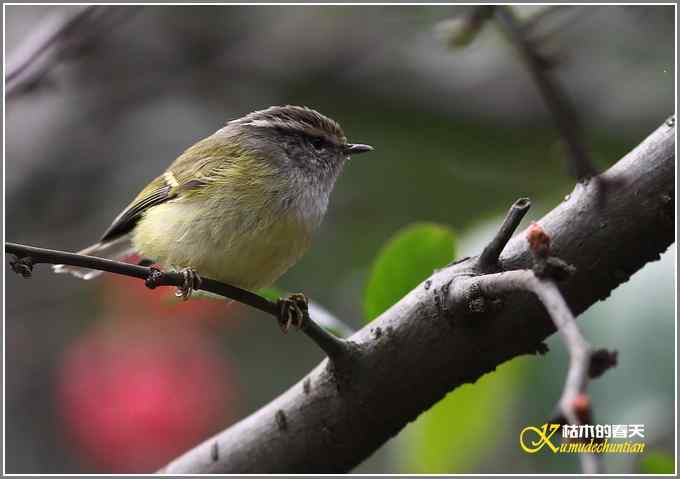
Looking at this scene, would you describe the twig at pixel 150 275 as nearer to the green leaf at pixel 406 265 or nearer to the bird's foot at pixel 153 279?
the bird's foot at pixel 153 279

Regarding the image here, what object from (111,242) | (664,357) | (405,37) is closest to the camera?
(664,357)

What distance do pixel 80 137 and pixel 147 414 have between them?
2.33 m

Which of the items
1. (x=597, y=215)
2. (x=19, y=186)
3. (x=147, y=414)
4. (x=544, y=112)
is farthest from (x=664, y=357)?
(x=19, y=186)

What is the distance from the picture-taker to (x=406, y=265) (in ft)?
7.75

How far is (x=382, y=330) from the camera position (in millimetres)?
2020

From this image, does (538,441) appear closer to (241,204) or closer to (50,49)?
(241,204)

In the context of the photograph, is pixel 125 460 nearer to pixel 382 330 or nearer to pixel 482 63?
pixel 382 330

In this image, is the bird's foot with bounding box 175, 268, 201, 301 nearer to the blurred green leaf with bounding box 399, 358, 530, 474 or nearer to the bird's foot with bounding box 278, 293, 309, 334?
the bird's foot with bounding box 278, 293, 309, 334

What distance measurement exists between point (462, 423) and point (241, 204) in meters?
1.00

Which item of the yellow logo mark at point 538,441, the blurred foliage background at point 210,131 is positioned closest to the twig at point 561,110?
the yellow logo mark at point 538,441

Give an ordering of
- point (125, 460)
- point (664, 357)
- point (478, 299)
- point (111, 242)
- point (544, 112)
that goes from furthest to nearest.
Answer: point (544, 112), point (125, 460), point (111, 242), point (664, 357), point (478, 299)

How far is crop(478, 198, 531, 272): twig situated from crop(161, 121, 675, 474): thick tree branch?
4cm

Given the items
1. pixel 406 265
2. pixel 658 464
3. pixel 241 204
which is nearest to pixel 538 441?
pixel 658 464

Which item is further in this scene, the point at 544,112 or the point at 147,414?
the point at 544,112
